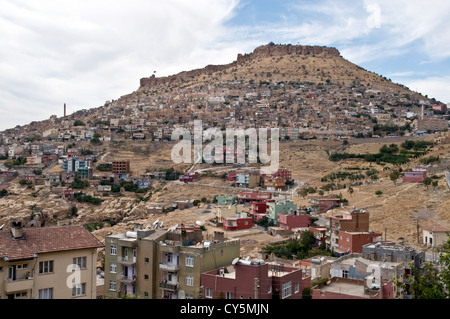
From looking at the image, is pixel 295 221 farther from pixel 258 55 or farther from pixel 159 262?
pixel 258 55

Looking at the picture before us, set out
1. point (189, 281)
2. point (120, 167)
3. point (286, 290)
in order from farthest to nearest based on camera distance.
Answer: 1. point (120, 167)
2. point (189, 281)
3. point (286, 290)

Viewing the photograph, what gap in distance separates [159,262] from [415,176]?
98.7ft

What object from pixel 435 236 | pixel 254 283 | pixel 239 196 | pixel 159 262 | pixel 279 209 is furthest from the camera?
pixel 239 196

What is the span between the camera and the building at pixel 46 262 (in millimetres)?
8008

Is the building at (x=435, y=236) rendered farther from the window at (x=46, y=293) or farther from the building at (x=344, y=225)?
the window at (x=46, y=293)

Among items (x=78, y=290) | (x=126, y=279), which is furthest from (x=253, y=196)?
(x=78, y=290)

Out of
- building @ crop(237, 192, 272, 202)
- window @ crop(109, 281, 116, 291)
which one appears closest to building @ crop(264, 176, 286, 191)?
building @ crop(237, 192, 272, 202)

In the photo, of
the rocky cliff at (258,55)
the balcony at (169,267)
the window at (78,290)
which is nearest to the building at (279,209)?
the balcony at (169,267)

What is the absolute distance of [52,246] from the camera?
8.60m

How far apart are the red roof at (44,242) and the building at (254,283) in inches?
109

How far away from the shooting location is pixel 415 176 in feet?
121

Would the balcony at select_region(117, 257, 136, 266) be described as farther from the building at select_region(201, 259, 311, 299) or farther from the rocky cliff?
the rocky cliff
